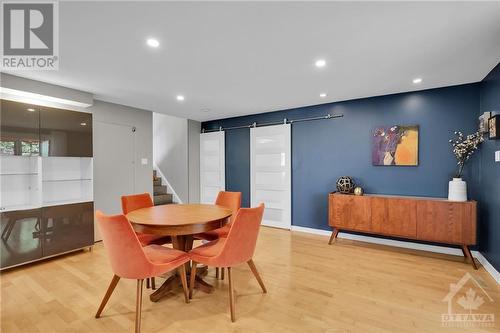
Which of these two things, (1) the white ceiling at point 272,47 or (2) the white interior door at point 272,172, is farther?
(2) the white interior door at point 272,172

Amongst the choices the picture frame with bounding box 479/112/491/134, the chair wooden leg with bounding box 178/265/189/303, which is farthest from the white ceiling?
the chair wooden leg with bounding box 178/265/189/303

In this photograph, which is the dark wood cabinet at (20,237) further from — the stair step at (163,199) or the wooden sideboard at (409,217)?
the wooden sideboard at (409,217)

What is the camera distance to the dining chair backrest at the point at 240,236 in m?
1.97

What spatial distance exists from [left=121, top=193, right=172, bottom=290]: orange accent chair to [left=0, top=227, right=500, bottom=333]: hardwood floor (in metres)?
0.40

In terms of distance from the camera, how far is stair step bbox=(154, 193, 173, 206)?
565 cm

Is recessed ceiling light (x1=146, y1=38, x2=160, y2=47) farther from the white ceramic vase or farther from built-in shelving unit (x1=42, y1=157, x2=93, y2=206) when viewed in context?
the white ceramic vase

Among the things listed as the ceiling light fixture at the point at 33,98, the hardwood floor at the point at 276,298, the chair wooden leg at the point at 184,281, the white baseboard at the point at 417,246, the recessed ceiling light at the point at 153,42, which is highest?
the recessed ceiling light at the point at 153,42

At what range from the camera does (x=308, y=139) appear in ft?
15.0

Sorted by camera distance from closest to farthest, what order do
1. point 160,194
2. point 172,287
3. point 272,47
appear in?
point 272,47 < point 172,287 < point 160,194

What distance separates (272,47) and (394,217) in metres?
2.82

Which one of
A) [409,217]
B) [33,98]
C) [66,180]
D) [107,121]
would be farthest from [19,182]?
[409,217]

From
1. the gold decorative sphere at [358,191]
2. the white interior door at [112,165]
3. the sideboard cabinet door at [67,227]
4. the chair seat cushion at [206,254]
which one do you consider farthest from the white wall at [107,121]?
the gold decorative sphere at [358,191]

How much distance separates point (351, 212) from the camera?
3695mm

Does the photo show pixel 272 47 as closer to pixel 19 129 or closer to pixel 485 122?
pixel 485 122
